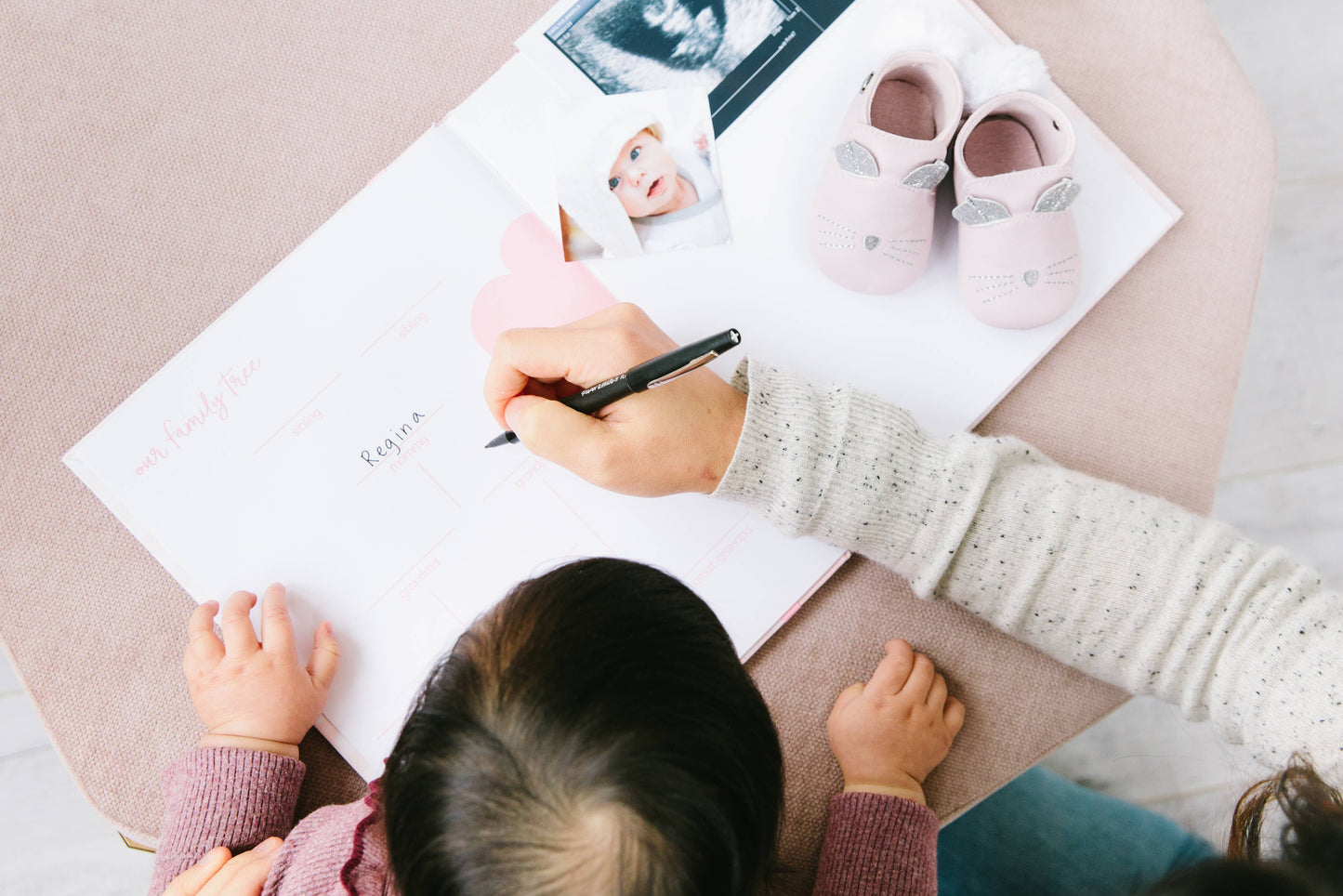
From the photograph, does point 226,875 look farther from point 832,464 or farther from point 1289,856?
point 1289,856

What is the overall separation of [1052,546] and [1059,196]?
0.25 metres

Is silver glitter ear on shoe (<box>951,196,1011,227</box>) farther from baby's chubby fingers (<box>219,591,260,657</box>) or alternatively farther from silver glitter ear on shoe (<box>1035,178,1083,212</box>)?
baby's chubby fingers (<box>219,591,260,657</box>)

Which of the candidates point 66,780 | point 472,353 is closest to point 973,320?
point 472,353

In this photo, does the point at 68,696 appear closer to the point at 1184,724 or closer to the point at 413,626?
the point at 413,626

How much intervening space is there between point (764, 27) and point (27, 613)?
73 centimetres

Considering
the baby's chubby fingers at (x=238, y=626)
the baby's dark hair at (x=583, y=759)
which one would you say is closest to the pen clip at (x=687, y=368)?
the baby's dark hair at (x=583, y=759)

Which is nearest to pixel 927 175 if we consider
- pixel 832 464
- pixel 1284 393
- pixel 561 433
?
pixel 832 464

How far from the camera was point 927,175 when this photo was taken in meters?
0.57

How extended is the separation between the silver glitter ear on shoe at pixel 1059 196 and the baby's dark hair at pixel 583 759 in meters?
0.39

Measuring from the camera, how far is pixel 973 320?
625 mm

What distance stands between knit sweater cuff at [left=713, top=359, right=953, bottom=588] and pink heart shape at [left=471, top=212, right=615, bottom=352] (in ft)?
0.51

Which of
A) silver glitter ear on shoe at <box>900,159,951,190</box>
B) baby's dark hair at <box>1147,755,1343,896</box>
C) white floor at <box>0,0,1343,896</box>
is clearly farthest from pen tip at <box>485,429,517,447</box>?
white floor at <box>0,0,1343,896</box>

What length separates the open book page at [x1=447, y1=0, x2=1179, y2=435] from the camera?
2.05 ft

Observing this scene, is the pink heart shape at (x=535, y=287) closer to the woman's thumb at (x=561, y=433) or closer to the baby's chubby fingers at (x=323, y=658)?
the woman's thumb at (x=561, y=433)
